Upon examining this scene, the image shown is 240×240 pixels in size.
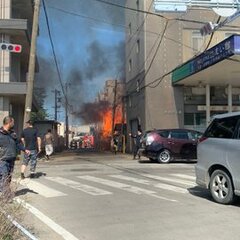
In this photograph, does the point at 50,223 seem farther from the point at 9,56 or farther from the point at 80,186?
the point at 9,56

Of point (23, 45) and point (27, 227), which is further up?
point (23, 45)

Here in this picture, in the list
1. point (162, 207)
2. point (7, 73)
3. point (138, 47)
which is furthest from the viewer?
Answer: point (138, 47)

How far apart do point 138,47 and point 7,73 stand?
11664 mm

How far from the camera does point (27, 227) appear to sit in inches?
309

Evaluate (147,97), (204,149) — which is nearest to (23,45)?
(147,97)

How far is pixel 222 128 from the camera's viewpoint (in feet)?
34.7

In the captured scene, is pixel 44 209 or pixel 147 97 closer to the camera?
pixel 44 209

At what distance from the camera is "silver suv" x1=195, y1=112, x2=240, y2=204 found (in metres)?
9.94

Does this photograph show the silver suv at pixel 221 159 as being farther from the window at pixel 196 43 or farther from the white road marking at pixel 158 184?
the window at pixel 196 43

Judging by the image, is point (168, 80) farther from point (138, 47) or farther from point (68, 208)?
point (68, 208)

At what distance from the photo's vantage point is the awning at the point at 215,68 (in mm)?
23594

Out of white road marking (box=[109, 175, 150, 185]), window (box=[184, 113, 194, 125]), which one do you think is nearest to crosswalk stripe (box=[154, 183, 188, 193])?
white road marking (box=[109, 175, 150, 185])

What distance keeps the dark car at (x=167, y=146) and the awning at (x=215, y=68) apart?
14.1 feet

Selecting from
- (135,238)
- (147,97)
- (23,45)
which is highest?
(23,45)
